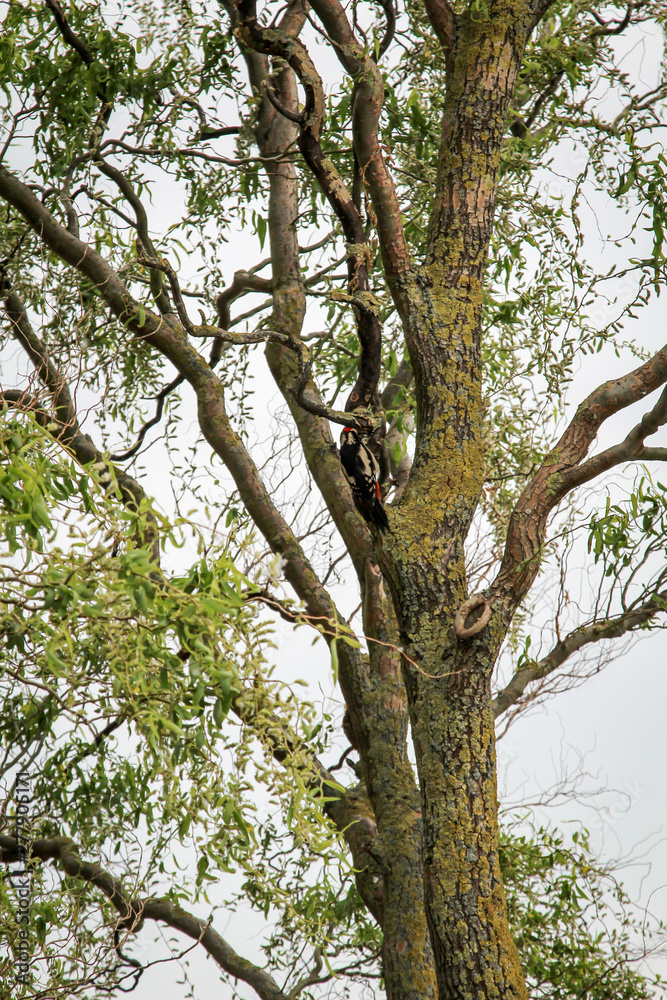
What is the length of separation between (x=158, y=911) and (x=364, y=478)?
2.83 metres

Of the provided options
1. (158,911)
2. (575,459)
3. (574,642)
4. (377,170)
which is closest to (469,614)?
(575,459)

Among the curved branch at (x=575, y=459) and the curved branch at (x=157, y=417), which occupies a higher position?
the curved branch at (x=157, y=417)

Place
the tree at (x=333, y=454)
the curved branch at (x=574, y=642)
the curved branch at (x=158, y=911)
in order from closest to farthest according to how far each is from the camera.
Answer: the tree at (x=333, y=454), the curved branch at (x=574, y=642), the curved branch at (x=158, y=911)

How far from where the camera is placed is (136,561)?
5.81ft

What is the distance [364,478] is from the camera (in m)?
3.12

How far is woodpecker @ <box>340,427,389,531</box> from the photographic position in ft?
10.1

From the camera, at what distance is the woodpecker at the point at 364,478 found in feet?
10.1

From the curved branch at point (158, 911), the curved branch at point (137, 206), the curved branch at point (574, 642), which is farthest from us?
the curved branch at point (158, 911)

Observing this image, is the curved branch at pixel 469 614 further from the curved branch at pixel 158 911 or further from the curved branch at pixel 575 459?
the curved branch at pixel 158 911

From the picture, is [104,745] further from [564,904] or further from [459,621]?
[564,904]

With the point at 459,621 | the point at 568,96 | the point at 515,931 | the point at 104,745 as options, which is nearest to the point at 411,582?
the point at 459,621

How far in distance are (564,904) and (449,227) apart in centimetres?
340

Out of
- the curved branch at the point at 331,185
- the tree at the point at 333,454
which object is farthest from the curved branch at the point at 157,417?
the curved branch at the point at 331,185

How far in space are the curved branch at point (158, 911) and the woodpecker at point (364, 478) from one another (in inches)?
98.5
